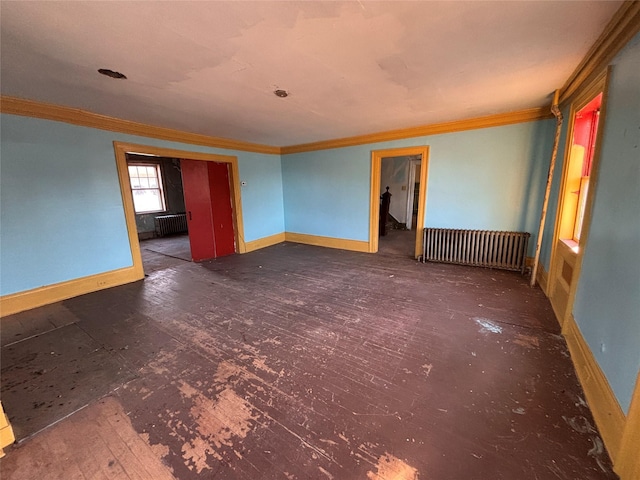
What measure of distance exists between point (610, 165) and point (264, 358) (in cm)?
301

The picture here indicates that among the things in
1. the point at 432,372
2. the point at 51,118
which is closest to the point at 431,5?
the point at 432,372

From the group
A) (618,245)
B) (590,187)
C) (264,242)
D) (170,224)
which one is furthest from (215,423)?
(170,224)

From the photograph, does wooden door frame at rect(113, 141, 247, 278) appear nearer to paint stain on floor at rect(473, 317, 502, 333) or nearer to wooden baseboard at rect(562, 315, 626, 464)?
paint stain on floor at rect(473, 317, 502, 333)

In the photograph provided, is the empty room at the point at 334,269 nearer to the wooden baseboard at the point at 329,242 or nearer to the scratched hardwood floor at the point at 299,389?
the scratched hardwood floor at the point at 299,389

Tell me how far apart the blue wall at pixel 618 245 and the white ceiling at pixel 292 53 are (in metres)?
0.55

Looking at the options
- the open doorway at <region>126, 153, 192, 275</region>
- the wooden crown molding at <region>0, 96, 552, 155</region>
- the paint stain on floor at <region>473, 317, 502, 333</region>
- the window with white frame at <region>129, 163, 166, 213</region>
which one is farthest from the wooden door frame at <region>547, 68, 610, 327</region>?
the window with white frame at <region>129, 163, 166, 213</region>

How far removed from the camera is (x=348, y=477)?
1.22 metres

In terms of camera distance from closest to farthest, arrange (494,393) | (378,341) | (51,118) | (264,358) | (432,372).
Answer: (494,393), (432,372), (264,358), (378,341), (51,118)

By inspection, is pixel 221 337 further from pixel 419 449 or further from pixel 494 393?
pixel 494 393

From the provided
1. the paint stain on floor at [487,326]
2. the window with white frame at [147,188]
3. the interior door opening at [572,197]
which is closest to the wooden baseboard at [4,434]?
the paint stain on floor at [487,326]

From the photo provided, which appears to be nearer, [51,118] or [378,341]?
[378,341]

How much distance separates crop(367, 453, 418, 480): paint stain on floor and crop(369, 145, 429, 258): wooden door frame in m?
3.94

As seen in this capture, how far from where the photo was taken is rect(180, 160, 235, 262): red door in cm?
504

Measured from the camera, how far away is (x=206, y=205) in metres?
5.12
